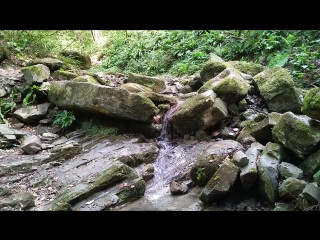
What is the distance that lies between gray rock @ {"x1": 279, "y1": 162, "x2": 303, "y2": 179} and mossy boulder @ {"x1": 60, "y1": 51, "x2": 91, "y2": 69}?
9401 millimetres

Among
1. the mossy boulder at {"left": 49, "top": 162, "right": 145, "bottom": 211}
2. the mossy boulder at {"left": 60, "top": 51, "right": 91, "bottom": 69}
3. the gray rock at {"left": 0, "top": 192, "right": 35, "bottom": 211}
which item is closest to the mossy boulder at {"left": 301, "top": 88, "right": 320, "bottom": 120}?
the mossy boulder at {"left": 49, "top": 162, "right": 145, "bottom": 211}

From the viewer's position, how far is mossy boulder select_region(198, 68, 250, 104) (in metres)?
6.93

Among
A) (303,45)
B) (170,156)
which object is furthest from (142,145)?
(303,45)

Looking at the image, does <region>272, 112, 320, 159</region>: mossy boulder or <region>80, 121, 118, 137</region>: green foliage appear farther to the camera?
<region>80, 121, 118, 137</region>: green foliage

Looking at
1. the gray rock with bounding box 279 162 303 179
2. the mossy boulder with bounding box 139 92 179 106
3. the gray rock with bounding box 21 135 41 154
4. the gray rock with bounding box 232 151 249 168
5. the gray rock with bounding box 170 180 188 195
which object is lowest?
the gray rock with bounding box 170 180 188 195

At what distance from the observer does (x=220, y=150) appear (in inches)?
212

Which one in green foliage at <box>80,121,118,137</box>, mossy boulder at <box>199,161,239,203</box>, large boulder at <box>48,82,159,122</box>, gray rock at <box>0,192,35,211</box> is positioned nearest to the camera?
mossy boulder at <box>199,161,239,203</box>

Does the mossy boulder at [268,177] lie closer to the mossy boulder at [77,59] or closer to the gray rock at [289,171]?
the gray rock at [289,171]

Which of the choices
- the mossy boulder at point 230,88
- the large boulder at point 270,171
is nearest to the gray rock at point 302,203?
the large boulder at point 270,171

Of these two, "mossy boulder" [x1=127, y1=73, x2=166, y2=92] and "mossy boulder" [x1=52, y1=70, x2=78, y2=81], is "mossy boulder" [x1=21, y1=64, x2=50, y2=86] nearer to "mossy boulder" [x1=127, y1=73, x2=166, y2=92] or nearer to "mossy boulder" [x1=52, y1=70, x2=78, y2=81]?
"mossy boulder" [x1=52, y1=70, x2=78, y2=81]

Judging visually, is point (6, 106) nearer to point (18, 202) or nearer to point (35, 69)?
point (35, 69)

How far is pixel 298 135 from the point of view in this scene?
4805mm
